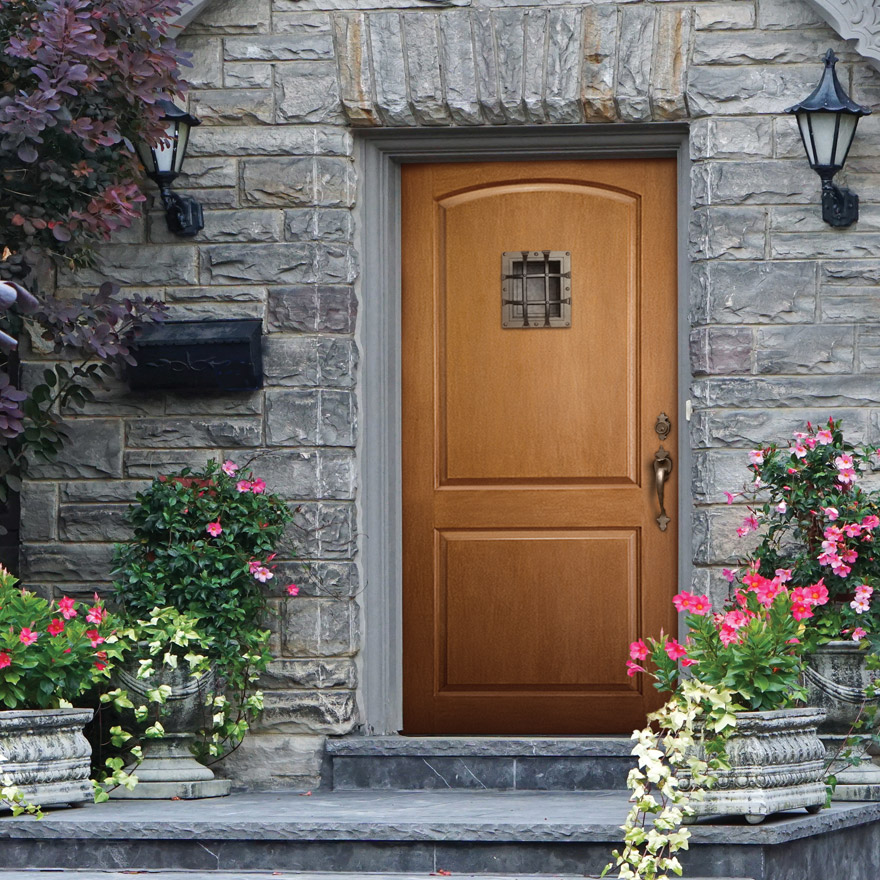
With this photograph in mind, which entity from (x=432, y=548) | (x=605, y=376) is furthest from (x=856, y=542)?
(x=432, y=548)

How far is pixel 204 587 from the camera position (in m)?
5.10

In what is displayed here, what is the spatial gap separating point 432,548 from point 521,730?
0.79 m

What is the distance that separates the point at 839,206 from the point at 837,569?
4.52ft

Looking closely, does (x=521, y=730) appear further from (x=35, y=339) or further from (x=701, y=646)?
(x=35, y=339)

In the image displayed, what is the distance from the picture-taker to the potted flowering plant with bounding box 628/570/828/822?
410 centimetres

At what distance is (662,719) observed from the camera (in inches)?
156

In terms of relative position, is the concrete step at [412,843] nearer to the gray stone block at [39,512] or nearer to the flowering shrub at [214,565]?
the flowering shrub at [214,565]

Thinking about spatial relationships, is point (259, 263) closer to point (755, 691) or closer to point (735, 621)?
point (735, 621)

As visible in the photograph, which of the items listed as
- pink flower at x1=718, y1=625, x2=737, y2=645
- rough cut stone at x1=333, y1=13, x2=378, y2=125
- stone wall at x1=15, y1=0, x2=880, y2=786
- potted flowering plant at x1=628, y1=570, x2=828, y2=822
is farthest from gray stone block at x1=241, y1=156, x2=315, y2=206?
pink flower at x1=718, y1=625, x2=737, y2=645

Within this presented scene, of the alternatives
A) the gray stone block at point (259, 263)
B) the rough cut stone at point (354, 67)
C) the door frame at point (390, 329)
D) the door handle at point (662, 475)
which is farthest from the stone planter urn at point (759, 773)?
the rough cut stone at point (354, 67)

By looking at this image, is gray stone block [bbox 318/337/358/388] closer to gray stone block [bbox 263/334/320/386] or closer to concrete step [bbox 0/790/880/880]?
gray stone block [bbox 263/334/320/386]

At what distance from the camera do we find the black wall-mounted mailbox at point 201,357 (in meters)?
5.42

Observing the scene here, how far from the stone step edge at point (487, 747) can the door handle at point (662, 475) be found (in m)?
0.87

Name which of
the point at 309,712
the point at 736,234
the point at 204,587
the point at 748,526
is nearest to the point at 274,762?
the point at 309,712
